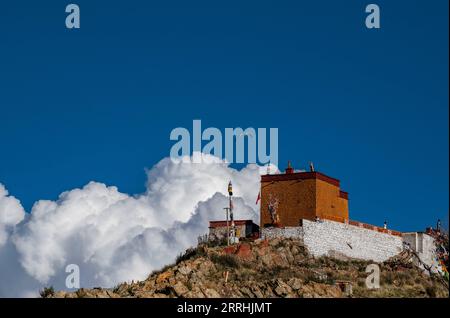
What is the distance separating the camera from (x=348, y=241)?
281ft

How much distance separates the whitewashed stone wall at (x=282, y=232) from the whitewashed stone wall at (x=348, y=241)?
45 centimetres

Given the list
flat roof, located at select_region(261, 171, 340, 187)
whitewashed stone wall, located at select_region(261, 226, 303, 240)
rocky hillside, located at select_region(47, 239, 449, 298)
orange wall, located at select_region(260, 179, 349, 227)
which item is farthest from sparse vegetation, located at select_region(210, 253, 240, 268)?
flat roof, located at select_region(261, 171, 340, 187)

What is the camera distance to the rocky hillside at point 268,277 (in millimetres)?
72875

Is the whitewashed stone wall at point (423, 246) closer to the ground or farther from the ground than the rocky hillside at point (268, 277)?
farther from the ground

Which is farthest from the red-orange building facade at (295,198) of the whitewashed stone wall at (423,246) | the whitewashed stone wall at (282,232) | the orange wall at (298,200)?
the whitewashed stone wall at (423,246)

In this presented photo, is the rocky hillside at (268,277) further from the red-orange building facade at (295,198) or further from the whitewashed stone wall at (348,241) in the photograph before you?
the red-orange building facade at (295,198)

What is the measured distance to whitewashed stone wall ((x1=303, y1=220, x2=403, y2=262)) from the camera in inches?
3285

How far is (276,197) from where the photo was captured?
85.8 meters

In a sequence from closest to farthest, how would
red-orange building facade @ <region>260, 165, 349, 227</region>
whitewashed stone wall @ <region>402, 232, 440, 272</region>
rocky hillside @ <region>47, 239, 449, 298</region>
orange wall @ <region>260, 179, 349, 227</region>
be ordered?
1. rocky hillside @ <region>47, 239, 449, 298</region>
2. orange wall @ <region>260, 179, 349, 227</region>
3. red-orange building facade @ <region>260, 165, 349, 227</region>
4. whitewashed stone wall @ <region>402, 232, 440, 272</region>

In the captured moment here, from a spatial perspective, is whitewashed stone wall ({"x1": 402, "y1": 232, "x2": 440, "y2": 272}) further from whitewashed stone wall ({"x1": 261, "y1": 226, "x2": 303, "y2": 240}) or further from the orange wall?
whitewashed stone wall ({"x1": 261, "y1": 226, "x2": 303, "y2": 240})

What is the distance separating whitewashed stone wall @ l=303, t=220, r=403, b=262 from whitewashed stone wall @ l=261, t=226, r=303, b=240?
0.45 meters
